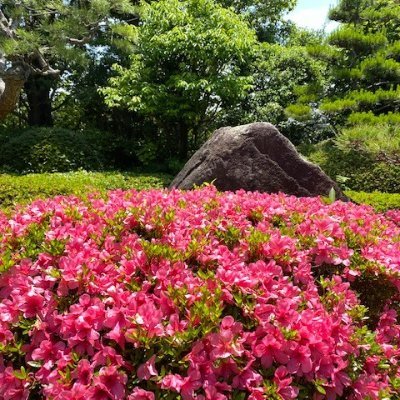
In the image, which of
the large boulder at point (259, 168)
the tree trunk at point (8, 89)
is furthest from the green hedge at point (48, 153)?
the large boulder at point (259, 168)

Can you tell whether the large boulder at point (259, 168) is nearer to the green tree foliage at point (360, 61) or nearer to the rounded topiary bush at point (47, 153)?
the green tree foliage at point (360, 61)

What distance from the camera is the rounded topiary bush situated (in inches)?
409

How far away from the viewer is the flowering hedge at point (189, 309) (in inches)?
56.8

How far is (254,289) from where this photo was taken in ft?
5.49

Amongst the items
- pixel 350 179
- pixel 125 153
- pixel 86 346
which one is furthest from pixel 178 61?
pixel 86 346

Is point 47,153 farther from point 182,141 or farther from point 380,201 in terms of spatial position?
point 380,201

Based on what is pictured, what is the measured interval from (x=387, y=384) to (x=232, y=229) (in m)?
0.82

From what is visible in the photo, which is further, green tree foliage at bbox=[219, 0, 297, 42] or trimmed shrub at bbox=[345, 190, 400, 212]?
green tree foliage at bbox=[219, 0, 297, 42]

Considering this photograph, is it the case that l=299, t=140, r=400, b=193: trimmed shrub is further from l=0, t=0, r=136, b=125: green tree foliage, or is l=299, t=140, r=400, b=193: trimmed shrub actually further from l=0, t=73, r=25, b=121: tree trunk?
l=0, t=73, r=25, b=121: tree trunk

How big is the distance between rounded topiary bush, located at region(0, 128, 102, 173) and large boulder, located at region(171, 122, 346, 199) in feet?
18.9

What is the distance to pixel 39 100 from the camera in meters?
14.5

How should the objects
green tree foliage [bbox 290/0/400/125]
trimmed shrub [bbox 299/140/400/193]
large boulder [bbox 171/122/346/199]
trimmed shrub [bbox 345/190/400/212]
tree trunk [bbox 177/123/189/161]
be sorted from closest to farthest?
large boulder [bbox 171/122/346/199] → trimmed shrub [bbox 345/190/400/212] → trimmed shrub [bbox 299/140/400/193] → green tree foliage [bbox 290/0/400/125] → tree trunk [bbox 177/123/189/161]

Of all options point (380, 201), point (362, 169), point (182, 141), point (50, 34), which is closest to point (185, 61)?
point (182, 141)

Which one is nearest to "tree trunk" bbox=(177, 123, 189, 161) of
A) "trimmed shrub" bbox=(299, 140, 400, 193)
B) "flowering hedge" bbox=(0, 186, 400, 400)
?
"trimmed shrub" bbox=(299, 140, 400, 193)
